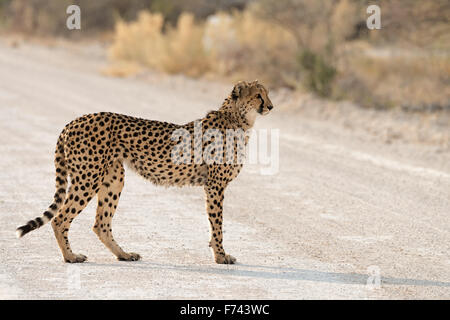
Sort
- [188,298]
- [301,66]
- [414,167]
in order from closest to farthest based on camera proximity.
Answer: [188,298] → [414,167] → [301,66]

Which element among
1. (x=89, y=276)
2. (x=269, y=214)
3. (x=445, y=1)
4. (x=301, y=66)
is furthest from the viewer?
(x=301, y=66)

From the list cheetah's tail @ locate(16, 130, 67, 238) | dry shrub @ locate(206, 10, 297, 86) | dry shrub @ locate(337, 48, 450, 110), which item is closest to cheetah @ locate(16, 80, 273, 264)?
cheetah's tail @ locate(16, 130, 67, 238)

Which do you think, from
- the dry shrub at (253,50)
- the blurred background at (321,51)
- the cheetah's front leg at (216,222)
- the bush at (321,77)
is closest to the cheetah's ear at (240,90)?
the cheetah's front leg at (216,222)

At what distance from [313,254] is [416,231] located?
125cm

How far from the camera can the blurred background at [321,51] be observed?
52.5 ft

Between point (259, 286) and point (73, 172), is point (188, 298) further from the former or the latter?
point (73, 172)

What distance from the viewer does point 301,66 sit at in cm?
1678

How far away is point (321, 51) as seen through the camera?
1775 cm

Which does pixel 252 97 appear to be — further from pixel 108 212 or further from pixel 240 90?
pixel 108 212

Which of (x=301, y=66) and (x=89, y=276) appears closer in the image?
(x=89, y=276)

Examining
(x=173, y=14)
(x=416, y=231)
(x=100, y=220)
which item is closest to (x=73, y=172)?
(x=100, y=220)

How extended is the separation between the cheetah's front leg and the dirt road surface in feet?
0.29

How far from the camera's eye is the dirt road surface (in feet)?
18.5

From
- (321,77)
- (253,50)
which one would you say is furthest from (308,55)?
(253,50)
